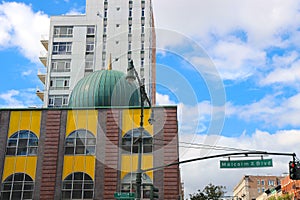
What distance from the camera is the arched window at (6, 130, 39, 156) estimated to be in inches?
1448

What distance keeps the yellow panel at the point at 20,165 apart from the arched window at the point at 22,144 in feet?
1.42

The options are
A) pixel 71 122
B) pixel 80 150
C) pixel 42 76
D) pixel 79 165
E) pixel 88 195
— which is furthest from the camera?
pixel 42 76

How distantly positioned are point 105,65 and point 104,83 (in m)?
31.6

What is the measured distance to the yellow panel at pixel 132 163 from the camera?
3566cm

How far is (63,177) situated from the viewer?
1409 inches

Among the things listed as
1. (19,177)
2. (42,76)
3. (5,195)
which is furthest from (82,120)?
(42,76)

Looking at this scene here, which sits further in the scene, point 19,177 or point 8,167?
point 8,167

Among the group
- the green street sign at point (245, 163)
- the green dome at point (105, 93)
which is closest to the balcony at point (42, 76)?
the green dome at point (105, 93)

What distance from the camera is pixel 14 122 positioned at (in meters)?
37.9

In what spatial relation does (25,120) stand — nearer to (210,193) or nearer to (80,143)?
(80,143)

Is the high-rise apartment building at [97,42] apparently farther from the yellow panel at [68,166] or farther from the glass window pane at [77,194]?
the glass window pane at [77,194]

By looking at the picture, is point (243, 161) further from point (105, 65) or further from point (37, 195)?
point (105, 65)

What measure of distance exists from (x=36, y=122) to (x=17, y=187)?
5606 millimetres

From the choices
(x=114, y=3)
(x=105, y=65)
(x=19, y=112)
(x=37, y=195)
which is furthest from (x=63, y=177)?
(x=114, y=3)
